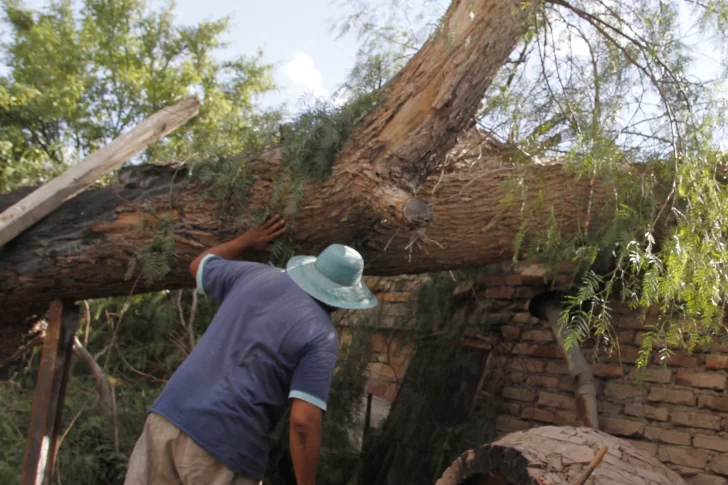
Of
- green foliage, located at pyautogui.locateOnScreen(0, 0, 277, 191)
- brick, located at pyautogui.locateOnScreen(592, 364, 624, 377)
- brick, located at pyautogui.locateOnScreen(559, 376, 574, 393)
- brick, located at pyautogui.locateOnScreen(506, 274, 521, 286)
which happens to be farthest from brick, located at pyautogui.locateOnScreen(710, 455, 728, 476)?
green foliage, located at pyautogui.locateOnScreen(0, 0, 277, 191)

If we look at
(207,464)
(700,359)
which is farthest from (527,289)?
(207,464)

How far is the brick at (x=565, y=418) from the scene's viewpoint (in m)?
4.77

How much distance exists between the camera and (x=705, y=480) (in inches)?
160

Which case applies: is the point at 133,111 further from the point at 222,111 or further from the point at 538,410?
the point at 538,410

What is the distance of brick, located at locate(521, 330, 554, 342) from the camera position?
5145mm

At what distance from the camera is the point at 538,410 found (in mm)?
5012

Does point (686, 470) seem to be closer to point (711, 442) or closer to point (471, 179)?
point (711, 442)

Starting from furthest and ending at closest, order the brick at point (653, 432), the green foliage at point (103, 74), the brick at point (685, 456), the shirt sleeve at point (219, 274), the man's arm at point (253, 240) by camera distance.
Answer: the green foliage at point (103, 74), the brick at point (653, 432), the brick at point (685, 456), the man's arm at point (253, 240), the shirt sleeve at point (219, 274)

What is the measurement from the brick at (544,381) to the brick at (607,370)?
0.33 m

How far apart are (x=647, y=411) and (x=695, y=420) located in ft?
0.98

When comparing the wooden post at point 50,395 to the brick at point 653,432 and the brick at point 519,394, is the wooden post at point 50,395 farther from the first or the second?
the brick at point 653,432

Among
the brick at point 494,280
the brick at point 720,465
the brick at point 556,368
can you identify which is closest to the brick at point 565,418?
the brick at point 556,368

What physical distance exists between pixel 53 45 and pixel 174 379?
11423 millimetres

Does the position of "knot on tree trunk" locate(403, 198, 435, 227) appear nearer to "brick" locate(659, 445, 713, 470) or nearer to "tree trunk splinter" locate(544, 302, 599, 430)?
"tree trunk splinter" locate(544, 302, 599, 430)
